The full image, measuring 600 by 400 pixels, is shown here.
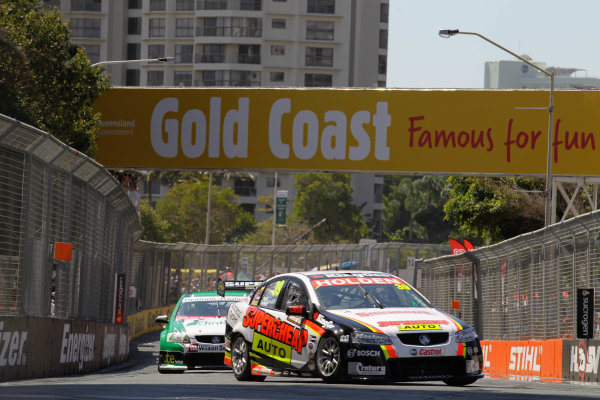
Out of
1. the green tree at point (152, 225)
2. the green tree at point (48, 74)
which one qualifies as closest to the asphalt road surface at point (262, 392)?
the green tree at point (48, 74)

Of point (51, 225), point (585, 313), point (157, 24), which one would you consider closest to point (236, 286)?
point (51, 225)

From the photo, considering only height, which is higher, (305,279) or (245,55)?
(245,55)

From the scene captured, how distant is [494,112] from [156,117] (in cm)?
1027

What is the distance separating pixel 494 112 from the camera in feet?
115

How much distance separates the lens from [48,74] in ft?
103

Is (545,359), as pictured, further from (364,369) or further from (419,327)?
(364,369)

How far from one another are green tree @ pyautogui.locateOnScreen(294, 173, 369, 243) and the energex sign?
3280 inches

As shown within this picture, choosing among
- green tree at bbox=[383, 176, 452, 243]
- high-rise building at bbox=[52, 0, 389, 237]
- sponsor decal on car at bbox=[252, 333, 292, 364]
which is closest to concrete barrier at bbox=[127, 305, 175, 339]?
sponsor decal on car at bbox=[252, 333, 292, 364]

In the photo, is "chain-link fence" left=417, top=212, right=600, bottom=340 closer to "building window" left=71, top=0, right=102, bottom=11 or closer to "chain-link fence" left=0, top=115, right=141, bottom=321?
"chain-link fence" left=0, top=115, right=141, bottom=321

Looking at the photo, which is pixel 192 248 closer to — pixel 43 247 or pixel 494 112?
pixel 494 112

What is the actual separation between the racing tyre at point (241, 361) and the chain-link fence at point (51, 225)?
2.69m

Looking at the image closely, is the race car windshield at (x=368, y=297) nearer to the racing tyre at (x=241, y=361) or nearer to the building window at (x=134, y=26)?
the racing tyre at (x=241, y=361)

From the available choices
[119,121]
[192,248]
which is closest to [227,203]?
[192,248]

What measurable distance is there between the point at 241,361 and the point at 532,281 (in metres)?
6.88
